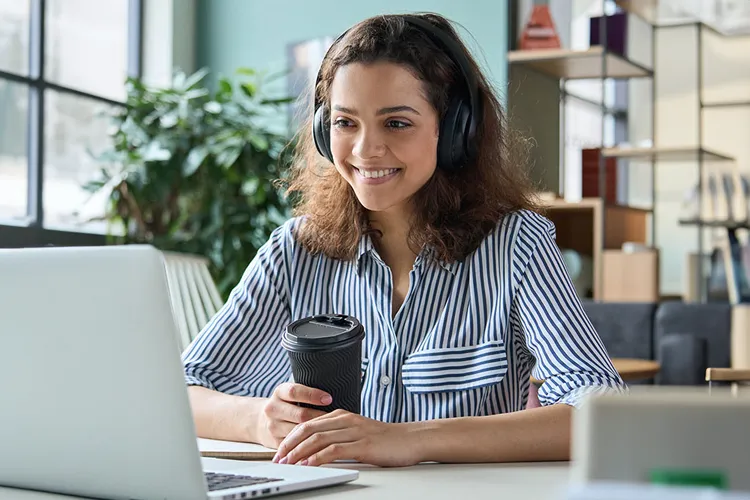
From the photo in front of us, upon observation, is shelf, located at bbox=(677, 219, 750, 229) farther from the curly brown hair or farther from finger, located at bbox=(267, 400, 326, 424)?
finger, located at bbox=(267, 400, 326, 424)

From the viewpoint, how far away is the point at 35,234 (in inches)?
159

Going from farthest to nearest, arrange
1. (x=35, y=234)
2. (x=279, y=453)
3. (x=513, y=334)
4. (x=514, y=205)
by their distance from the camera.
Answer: (x=35, y=234) < (x=514, y=205) < (x=513, y=334) < (x=279, y=453)

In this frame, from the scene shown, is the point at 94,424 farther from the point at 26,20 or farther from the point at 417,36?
the point at 26,20

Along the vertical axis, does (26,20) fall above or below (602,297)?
above

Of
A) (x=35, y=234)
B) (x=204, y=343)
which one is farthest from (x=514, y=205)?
(x=35, y=234)

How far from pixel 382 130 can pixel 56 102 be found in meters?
3.20

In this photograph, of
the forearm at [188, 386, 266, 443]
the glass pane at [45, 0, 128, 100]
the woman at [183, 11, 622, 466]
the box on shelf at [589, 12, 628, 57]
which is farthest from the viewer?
the glass pane at [45, 0, 128, 100]

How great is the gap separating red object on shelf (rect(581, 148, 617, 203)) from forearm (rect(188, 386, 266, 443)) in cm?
300

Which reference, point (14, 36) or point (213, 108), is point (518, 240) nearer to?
point (213, 108)

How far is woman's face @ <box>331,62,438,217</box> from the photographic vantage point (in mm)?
1456

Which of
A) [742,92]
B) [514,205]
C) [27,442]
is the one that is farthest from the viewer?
[742,92]

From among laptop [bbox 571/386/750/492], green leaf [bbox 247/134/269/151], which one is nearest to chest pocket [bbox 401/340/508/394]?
laptop [bbox 571/386/750/492]

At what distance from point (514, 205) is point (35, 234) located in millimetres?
2927

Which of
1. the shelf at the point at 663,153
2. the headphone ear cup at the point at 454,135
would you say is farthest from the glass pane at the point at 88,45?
the headphone ear cup at the point at 454,135
